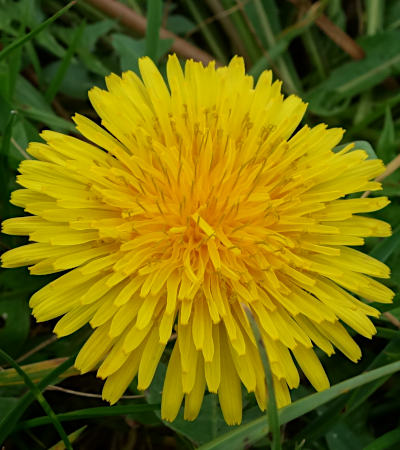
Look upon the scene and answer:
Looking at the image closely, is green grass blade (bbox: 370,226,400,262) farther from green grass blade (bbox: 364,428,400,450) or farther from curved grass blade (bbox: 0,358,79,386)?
curved grass blade (bbox: 0,358,79,386)

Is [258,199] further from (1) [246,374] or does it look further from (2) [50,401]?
(2) [50,401]

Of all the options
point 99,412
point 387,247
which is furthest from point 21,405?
point 387,247

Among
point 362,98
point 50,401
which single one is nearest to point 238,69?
A: point 362,98

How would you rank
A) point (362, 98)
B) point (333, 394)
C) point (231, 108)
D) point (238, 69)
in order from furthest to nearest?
point (362, 98) → point (238, 69) → point (231, 108) → point (333, 394)

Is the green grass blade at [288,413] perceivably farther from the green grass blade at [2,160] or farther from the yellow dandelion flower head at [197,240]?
the green grass blade at [2,160]

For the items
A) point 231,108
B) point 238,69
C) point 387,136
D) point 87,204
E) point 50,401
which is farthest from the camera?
point 387,136

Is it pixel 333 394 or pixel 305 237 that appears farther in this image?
pixel 305 237

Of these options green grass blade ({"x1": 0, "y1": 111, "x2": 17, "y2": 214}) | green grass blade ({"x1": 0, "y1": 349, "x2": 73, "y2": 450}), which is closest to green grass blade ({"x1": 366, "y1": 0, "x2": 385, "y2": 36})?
green grass blade ({"x1": 0, "y1": 111, "x2": 17, "y2": 214})
